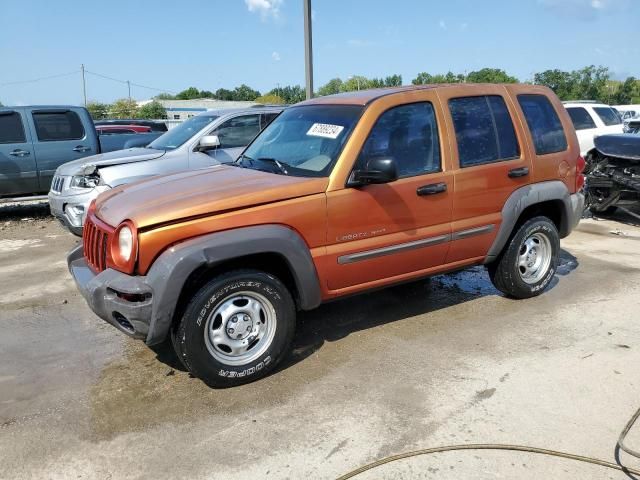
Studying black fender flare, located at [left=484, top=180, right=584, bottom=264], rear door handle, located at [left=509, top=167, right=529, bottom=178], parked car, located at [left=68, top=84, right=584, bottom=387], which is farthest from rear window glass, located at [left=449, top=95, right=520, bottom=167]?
black fender flare, located at [left=484, top=180, right=584, bottom=264]

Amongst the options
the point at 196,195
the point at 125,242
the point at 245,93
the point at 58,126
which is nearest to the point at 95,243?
the point at 125,242

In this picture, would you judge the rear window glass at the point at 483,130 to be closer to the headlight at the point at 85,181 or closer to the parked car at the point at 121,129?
the headlight at the point at 85,181

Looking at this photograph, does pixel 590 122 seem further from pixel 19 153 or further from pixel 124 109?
pixel 124 109

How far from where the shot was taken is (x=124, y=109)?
7850 centimetres

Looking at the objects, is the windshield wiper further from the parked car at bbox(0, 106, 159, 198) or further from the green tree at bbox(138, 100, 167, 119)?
the green tree at bbox(138, 100, 167, 119)

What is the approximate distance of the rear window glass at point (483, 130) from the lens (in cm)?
450

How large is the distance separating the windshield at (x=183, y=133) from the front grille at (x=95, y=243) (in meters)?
3.72

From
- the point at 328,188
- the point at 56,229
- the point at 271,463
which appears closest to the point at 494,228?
the point at 328,188

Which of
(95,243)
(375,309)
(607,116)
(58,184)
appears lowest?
(375,309)

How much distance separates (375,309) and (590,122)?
9.47 m

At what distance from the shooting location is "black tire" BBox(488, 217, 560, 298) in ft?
16.5

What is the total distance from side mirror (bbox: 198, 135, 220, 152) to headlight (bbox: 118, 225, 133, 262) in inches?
146

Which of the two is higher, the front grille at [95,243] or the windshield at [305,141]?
the windshield at [305,141]

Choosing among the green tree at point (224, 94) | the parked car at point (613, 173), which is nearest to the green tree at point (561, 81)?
the parked car at point (613, 173)
